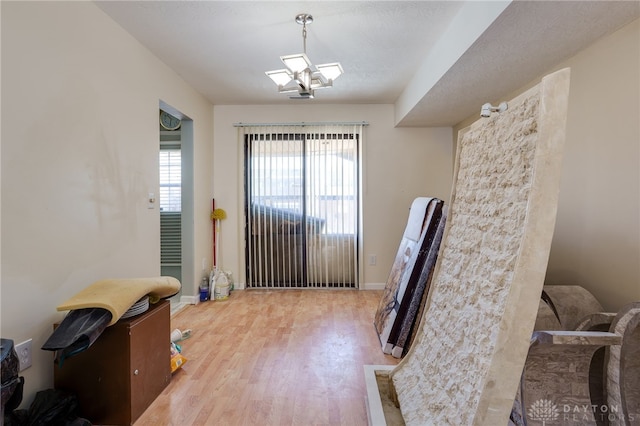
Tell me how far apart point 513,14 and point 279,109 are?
2.94 metres

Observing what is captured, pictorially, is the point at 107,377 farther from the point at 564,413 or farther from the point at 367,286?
the point at 367,286

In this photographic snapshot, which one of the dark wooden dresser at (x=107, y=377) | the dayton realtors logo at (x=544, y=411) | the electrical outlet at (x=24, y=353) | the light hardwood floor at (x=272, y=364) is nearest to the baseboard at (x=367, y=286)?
the light hardwood floor at (x=272, y=364)

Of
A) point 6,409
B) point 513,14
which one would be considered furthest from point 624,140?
point 6,409

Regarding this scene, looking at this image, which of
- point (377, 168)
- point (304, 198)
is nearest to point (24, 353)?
point (304, 198)

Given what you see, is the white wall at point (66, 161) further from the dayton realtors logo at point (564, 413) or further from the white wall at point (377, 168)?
the dayton realtors logo at point (564, 413)

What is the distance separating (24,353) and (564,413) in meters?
2.66

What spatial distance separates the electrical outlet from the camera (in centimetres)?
147

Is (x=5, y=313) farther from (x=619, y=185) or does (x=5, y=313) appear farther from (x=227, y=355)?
(x=619, y=185)

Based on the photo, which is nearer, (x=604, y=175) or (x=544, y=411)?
(x=544, y=411)

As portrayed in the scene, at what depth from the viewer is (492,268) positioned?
113 centimetres

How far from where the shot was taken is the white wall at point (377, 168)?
403 centimetres

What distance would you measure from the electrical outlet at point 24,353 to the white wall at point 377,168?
2530 mm

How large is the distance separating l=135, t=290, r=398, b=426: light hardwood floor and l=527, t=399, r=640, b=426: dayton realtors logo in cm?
83

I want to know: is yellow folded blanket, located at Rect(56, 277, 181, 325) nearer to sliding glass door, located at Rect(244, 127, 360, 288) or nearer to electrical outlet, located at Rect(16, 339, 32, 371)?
electrical outlet, located at Rect(16, 339, 32, 371)
